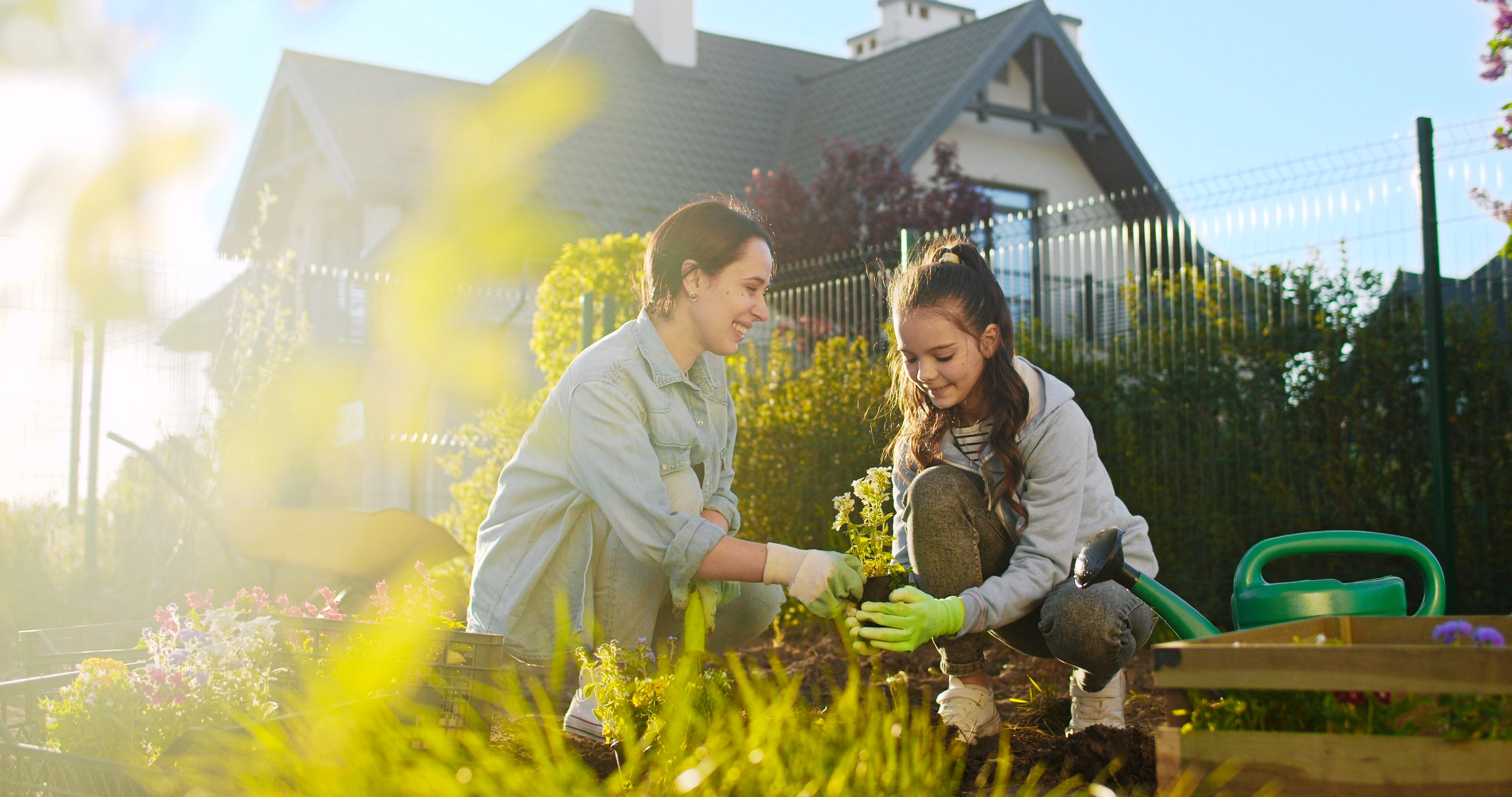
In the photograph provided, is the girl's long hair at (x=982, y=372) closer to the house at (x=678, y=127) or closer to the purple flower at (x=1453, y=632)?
the purple flower at (x=1453, y=632)

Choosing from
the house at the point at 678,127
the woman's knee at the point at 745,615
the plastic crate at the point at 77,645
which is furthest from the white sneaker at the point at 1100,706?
the house at the point at 678,127

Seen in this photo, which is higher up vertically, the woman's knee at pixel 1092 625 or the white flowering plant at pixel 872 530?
the white flowering plant at pixel 872 530

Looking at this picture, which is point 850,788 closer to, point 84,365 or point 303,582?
point 303,582

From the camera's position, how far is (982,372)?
8.66ft

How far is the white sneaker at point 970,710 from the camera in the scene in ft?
8.34

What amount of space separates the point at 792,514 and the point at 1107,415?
155 centimetres

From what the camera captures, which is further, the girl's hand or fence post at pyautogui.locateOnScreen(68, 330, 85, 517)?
fence post at pyautogui.locateOnScreen(68, 330, 85, 517)

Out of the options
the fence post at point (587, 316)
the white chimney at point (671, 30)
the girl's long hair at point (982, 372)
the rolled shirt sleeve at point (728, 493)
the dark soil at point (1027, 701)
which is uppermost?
the white chimney at point (671, 30)

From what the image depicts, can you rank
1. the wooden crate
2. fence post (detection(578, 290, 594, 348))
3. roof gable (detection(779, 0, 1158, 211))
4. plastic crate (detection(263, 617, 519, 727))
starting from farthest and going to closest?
roof gable (detection(779, 0, 1158, 211)), fence post (detection(578, 290, 594, 348)), plastic crate (detection(263, 617, 519, 727)), the wooden crate

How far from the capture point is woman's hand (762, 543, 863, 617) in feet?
7.36

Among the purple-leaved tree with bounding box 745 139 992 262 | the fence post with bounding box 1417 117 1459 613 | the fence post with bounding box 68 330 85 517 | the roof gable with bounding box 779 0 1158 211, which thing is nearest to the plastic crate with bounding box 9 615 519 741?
the fence post with bounding box 1417 117 1459 613

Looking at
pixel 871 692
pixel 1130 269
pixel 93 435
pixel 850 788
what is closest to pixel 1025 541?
pixel 871 692

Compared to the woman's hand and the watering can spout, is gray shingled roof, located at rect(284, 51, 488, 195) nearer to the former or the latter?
the woman's hand

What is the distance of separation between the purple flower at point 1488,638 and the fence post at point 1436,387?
120 inches
